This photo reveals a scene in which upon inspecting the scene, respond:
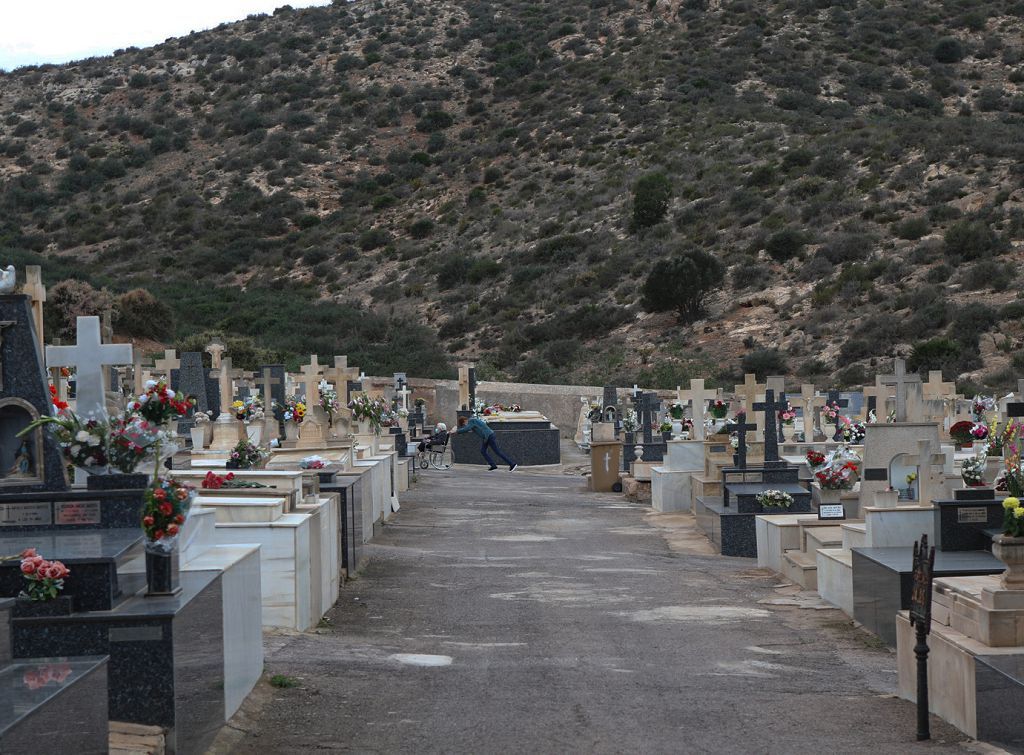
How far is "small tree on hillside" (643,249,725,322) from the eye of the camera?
50.2 m

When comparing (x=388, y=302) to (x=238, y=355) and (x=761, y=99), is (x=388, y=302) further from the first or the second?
(x=761, y=99)

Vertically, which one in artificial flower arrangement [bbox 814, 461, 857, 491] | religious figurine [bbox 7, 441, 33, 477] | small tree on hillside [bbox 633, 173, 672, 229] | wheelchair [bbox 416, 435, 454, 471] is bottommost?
wheelchair [bbox 416, 435, 454, 471]

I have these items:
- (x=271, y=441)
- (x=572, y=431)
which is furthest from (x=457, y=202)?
(x=271, y=441)

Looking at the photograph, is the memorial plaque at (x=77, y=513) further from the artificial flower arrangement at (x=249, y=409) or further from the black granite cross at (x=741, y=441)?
the artificial flower arrangement at (x=249, y=409)

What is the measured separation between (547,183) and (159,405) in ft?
195

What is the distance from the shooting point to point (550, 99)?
73.5 m

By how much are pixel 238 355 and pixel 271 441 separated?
2870cm

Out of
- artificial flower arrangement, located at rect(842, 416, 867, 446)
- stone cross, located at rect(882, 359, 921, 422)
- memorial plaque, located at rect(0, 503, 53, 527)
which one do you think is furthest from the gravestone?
artificial flower arrangement, located at rect(842, 416, 867, 446)

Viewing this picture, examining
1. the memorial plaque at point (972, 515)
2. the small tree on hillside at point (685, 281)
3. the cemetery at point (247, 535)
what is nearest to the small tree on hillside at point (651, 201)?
the small tree on hillside at point (685, 281)

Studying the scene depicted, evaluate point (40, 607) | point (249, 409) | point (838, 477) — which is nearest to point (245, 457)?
point (838, 477)

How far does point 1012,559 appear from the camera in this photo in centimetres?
750

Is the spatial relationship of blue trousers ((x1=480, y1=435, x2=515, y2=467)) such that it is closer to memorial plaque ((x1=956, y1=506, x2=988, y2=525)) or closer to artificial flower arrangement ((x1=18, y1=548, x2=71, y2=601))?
memorial plaque ((x1=956, y1=506, x2=988, y2=525))

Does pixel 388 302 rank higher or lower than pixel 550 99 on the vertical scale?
lower

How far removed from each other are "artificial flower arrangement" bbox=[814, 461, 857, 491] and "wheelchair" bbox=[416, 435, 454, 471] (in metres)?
18.3
